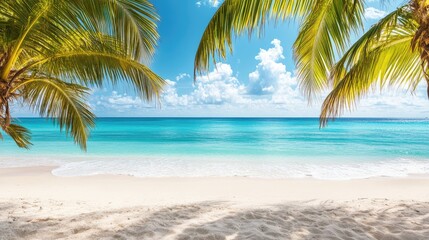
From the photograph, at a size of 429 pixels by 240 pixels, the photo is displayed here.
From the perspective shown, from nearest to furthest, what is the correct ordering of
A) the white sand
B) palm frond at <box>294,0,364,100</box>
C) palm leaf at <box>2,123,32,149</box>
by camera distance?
the white sand, palm frond at <box>294,0,364,100</box>, palm leaf at <box>2,123,32,149</box>

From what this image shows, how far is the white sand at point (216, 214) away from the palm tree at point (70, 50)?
4.31 feet

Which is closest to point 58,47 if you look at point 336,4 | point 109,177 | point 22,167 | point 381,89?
point 336,4

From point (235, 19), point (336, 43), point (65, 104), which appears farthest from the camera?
point (65, 104)

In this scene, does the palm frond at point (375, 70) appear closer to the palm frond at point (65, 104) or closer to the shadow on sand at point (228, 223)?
the shadow on sand at point (228, 223)

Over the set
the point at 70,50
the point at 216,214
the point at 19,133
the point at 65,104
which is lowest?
the point at 216,214

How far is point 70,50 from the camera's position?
3779mm

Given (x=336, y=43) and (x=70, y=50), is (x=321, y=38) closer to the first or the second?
(x=336, y=43)

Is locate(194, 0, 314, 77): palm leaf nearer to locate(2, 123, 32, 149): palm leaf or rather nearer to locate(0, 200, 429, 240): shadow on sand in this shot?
locate(0, 200, 429, 240): shadow on sand

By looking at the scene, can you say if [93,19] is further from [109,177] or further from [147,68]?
[109,177]

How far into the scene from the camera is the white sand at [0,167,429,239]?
3.43 meters

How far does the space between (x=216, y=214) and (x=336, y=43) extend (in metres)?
2.92

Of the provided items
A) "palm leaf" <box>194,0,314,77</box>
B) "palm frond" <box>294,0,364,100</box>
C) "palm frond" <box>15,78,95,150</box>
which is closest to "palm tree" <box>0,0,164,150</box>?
"palm frond" <box>15,78,95,150</box>

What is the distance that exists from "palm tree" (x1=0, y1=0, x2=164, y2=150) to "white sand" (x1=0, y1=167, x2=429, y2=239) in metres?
1.31

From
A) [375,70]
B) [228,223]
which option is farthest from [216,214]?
[375,70]
